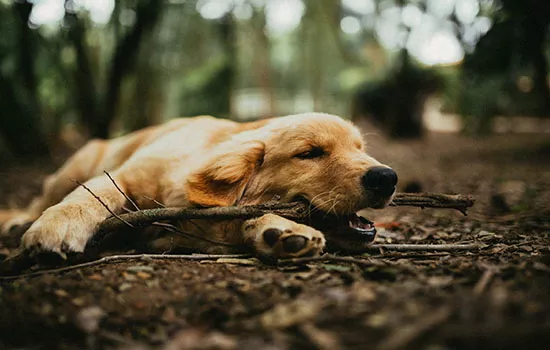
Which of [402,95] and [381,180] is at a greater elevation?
[381,180]

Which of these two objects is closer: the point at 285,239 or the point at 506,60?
the point at 285,239

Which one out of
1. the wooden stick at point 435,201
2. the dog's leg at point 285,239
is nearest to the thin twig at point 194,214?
the dog's leg at point 285,239

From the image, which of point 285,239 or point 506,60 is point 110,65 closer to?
point 506,60

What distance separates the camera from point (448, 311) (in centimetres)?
174

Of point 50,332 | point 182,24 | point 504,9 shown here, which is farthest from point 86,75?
point 50,332

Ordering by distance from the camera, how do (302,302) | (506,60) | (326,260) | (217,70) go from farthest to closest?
(217,70), (506,60), (326,260), (302,302)

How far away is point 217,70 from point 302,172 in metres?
11.0

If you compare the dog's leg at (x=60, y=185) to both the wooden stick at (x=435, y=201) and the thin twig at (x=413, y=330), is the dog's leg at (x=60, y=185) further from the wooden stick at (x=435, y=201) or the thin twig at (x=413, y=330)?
the thin twig at (x=413, y=330)

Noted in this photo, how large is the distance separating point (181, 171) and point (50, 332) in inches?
65.0

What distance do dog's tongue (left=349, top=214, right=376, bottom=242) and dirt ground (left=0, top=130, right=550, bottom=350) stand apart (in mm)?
161

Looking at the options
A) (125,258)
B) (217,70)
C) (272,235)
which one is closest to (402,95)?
(217,70)

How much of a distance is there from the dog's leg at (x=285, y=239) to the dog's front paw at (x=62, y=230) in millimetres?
1013

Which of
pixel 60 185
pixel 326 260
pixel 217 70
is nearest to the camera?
pixel 326 260

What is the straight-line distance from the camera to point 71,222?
2883 mm
